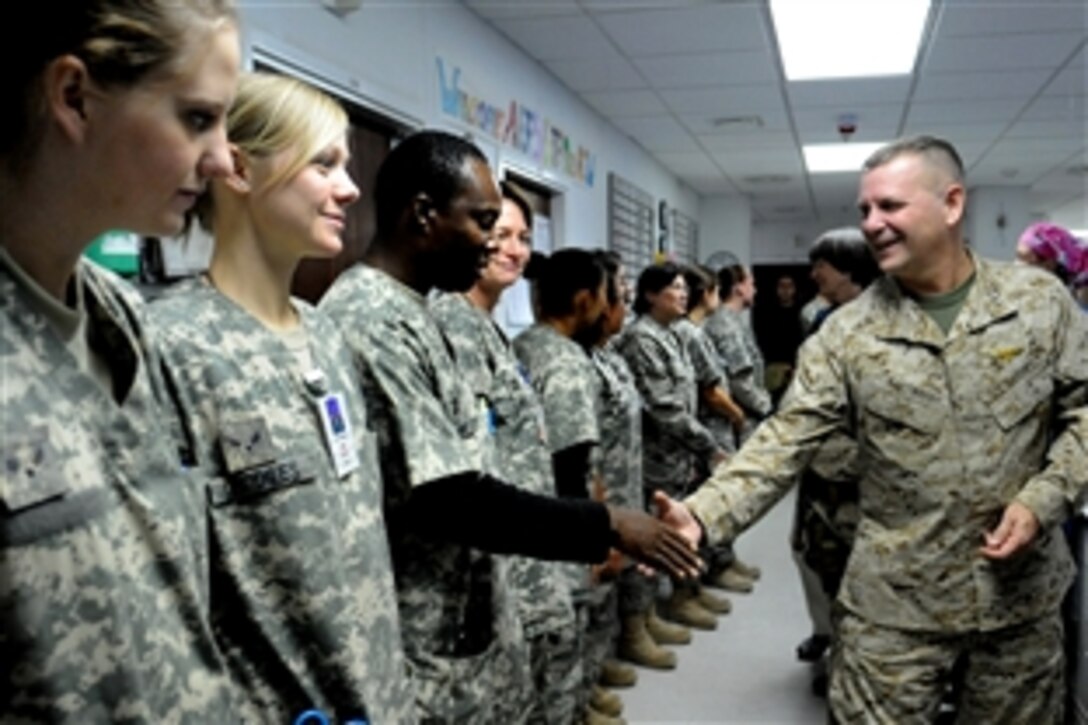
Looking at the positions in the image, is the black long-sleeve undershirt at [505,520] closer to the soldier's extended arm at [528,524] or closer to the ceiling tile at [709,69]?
the soldier's extended arm at [528,524]

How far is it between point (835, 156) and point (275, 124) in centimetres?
742

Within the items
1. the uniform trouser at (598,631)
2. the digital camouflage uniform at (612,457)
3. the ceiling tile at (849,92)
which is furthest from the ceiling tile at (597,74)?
the uniform trouser at (598,631)

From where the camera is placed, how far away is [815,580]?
3.21 m

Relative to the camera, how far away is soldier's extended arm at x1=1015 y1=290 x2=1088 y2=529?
165 centimetres

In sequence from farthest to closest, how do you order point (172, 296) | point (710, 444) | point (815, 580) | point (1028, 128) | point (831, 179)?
point (831, 179) → point (1028, 128) → point (710, 444) → point (815, 580) → point (172, 296)

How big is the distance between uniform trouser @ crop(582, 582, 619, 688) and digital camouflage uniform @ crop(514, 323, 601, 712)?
0.37 m

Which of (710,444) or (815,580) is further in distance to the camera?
(710,444)

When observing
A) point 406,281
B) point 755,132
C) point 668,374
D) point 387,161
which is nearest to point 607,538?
point 406,281

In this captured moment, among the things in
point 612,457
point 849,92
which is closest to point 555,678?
point 612,457

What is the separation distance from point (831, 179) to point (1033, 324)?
26.1ft

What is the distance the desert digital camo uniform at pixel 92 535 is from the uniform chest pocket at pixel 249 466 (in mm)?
138

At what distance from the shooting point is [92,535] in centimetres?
69

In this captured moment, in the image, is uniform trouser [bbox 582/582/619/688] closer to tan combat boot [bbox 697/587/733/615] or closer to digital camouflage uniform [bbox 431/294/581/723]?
digital camouflage uniform [bbox 431/294/581/723]

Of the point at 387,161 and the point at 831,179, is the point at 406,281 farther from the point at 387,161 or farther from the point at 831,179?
the point at 831,179
